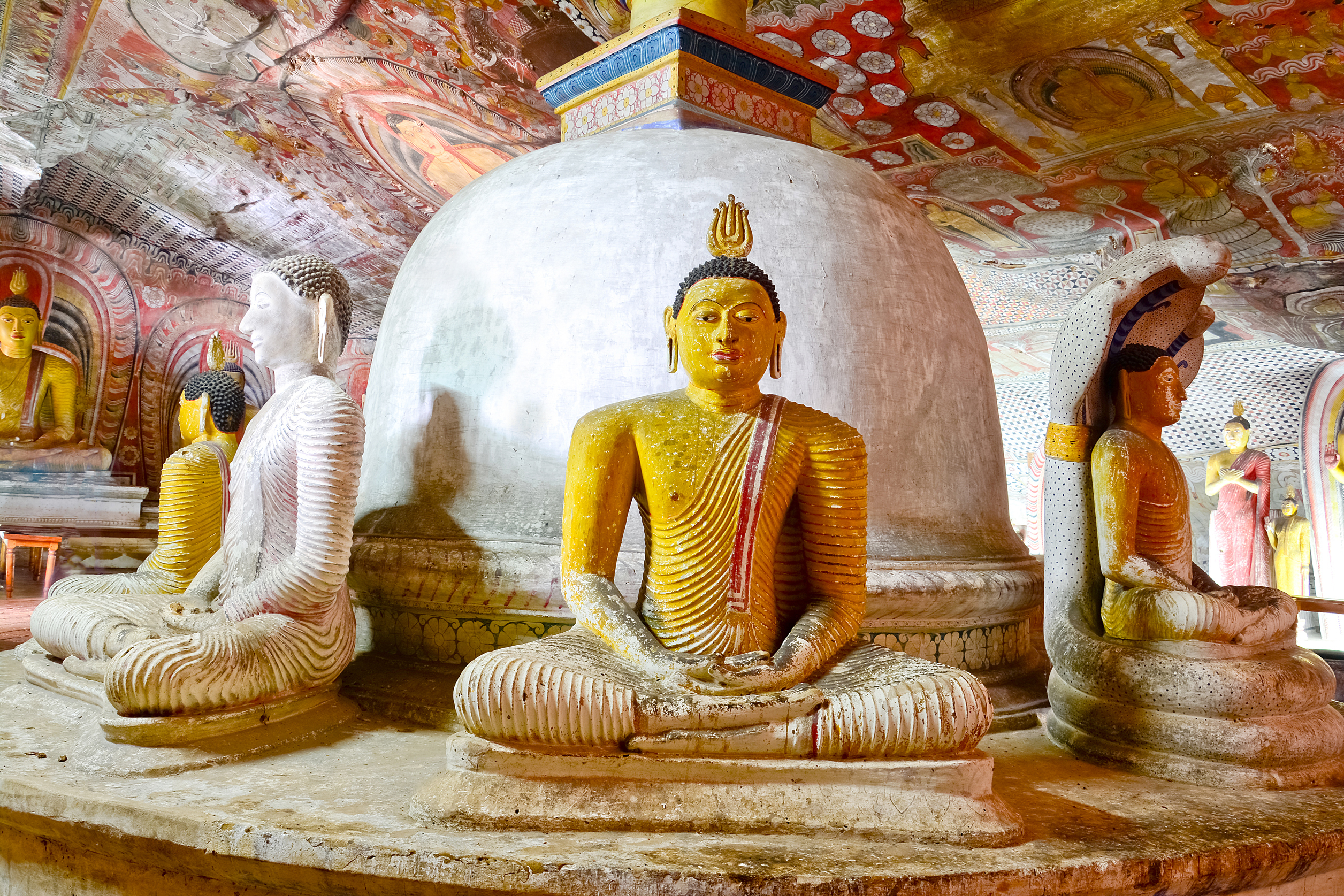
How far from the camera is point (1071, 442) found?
10.5 feet

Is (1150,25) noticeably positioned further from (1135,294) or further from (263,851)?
(263,851)

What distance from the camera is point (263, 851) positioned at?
191 centimetres

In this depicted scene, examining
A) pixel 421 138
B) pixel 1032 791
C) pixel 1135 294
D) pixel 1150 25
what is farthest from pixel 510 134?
pixel 1032 791

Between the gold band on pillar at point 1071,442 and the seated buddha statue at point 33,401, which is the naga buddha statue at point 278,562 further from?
the seated buddha statue at point 33,401

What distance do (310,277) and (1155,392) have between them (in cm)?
285

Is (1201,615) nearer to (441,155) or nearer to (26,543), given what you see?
(441,155)

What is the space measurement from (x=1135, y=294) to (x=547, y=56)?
228 inches

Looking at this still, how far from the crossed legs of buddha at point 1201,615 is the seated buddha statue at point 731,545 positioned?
3.18 ft

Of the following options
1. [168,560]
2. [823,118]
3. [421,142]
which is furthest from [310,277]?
[421,142]

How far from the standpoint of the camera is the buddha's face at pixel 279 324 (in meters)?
3.21

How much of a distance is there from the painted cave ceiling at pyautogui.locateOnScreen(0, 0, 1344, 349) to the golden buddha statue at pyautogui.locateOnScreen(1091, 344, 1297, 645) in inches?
169

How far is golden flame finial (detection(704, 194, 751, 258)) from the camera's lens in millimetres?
2619

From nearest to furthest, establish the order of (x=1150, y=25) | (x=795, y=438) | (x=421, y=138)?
(x=795, y=438) → (x=1150, y=25) → (x=421, y=138)

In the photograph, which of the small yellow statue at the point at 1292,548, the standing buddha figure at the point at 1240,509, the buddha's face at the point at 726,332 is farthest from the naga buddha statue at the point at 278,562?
the small yellow statue at the point at 1292,548
